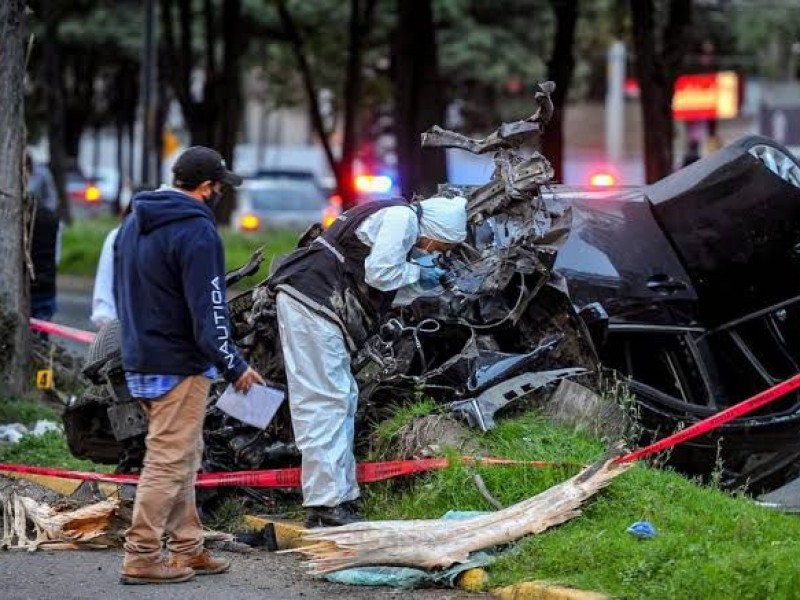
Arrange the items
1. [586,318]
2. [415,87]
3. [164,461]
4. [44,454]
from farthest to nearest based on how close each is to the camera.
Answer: [415,87] → [44,454] → [586,318] → [164,461]

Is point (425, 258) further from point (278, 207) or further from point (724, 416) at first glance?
point (278, 207)

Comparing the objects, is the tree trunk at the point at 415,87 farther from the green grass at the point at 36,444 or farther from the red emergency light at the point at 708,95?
the red emergency light at the point at 708,95

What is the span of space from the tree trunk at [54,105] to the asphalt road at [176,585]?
23.8 metres

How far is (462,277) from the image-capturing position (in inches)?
324

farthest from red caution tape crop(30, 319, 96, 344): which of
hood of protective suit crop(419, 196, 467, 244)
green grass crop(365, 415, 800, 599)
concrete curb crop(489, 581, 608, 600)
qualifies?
concrete curb crop(489, 581, 608, 600)

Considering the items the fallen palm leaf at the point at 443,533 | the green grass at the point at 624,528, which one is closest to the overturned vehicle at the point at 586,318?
the green grass at the point at 624,528

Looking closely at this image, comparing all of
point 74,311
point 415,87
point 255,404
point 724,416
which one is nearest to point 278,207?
point 415,87

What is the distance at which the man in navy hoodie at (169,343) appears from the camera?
6.65 m

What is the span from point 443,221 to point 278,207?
24065 mm

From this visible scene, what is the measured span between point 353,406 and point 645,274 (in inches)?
78.2

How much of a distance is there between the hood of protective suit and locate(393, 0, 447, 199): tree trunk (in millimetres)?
13233

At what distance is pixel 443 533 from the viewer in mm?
6840

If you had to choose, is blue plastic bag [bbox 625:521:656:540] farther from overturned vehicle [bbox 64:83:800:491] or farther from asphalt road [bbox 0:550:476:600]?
overturned vehicle [bbox 64:83:800:491]

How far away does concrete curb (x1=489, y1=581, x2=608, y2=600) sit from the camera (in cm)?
618
